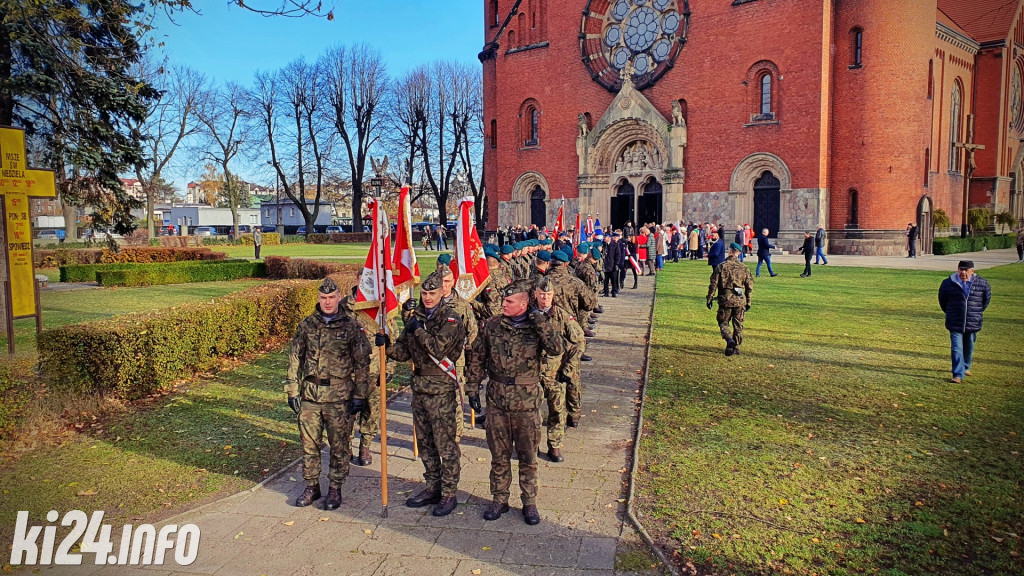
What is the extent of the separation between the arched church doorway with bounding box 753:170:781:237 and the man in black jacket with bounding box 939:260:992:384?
22.2m

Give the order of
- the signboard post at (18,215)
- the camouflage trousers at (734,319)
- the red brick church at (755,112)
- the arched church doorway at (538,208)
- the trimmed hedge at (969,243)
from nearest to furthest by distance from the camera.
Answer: the signboard post at (18,215)
the camouflage trousers at (734,319)
the red brick church at (755,112)
the trimmed hedge at (969,243)
the arched church doorway at (538,208)

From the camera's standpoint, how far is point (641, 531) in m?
4.93

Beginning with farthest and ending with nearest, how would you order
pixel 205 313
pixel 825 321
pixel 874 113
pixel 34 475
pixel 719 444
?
pixel 874 113 < pixel 825 321 < pixel 205 313 < pixel 719 444 < pixel 34 475

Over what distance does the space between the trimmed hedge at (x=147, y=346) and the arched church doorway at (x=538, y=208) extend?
26609 millimetres

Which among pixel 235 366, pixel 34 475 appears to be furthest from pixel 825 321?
pixel 34 475

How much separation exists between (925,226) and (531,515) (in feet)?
106

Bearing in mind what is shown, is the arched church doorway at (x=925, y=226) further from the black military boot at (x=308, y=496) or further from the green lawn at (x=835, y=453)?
the black military boot at (x=308, y=496)

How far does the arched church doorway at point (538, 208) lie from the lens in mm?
37156

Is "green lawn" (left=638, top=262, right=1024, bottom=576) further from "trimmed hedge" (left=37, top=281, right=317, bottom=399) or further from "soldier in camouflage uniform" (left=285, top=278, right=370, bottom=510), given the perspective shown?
"trimmed hedge" (left=37, top=281, right=317, bottom=399)

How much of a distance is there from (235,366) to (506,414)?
6910 mm

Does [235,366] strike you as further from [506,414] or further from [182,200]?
[182,200]

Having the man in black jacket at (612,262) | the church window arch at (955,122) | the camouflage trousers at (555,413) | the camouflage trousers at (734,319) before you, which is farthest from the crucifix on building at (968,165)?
the camouflage trousers at (555,413)

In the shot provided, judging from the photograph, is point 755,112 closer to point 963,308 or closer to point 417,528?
point 963,308

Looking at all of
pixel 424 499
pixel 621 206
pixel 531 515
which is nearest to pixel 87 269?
pixel 424 499
